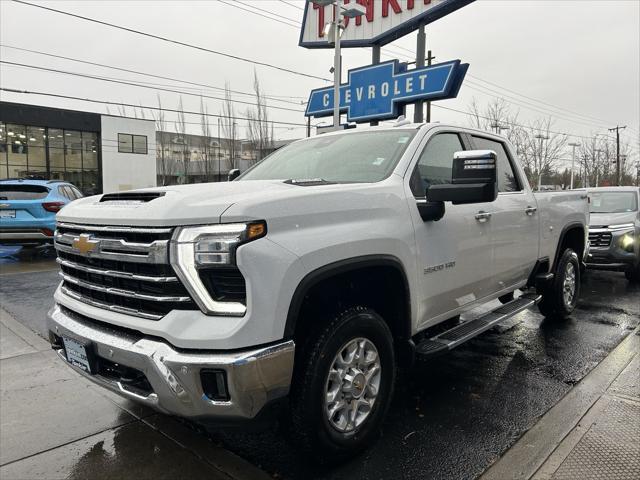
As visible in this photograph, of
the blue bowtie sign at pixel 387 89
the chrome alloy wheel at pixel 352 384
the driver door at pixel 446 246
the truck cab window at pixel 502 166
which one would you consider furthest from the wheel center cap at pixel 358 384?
the blue bowtie sign at pixel 387 89

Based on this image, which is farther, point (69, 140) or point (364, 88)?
point (69, 140)

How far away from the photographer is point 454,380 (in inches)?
158

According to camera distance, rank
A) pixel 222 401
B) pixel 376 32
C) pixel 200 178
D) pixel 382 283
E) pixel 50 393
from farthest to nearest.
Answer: pixel 200 178, pixel 376 32, pixel 50 393, pixel 382 283, pixel 222 401

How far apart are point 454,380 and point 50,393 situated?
3.19m

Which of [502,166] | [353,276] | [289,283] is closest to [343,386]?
[353,276]

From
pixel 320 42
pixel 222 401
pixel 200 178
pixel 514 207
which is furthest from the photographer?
pixel 200 178

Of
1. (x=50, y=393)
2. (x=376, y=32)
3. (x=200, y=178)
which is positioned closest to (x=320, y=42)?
(x=376, y=32)

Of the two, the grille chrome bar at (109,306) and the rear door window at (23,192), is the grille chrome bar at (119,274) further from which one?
the rear door window at (23,192)

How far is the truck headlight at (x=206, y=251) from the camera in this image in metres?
2.17

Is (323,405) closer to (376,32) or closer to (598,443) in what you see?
(598,443)

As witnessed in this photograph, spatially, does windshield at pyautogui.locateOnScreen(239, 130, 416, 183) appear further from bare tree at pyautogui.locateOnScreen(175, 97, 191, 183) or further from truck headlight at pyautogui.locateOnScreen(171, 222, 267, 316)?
bare tree at pyautogui.locateOnScreen(175, 97, 191, 183)

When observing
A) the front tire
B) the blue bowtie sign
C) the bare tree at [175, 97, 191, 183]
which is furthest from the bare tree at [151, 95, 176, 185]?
the front tire

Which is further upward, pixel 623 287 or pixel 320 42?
pixel 320 42

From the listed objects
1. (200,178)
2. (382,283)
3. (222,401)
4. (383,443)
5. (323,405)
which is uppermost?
(200,178)
